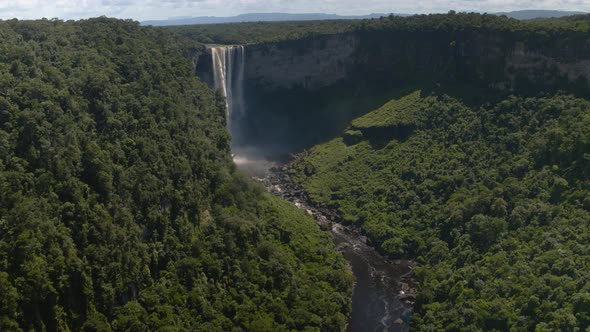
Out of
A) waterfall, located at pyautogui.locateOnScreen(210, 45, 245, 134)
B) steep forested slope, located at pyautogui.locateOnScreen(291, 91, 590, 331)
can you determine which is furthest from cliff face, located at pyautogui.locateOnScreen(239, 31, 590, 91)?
steep forested slope, located at pyautogui.locateOnScreen(291, 91, 590, 331)

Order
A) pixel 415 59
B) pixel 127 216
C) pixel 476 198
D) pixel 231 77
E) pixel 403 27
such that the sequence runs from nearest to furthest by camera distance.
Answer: pixel 127 216 → pixel 476 198 → pixel 415 59 → pixel 403 27 → pixel 231 77

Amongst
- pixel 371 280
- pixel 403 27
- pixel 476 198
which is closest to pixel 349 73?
pixel 403 27

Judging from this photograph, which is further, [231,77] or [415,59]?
[231,77]

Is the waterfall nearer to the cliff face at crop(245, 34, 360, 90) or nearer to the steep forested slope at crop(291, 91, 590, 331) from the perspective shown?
the cliff face at crop(245, 34, 360, 90)

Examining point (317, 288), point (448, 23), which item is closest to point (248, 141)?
point (448, 23)

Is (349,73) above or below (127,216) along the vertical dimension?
above

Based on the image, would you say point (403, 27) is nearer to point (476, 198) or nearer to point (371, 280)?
point (476, 198)

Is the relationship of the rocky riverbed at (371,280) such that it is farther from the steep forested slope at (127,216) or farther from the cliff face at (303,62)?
the cliff face at (303,62)

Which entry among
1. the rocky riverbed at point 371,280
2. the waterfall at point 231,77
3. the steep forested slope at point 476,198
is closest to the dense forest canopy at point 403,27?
the waterfall at point 231,77
